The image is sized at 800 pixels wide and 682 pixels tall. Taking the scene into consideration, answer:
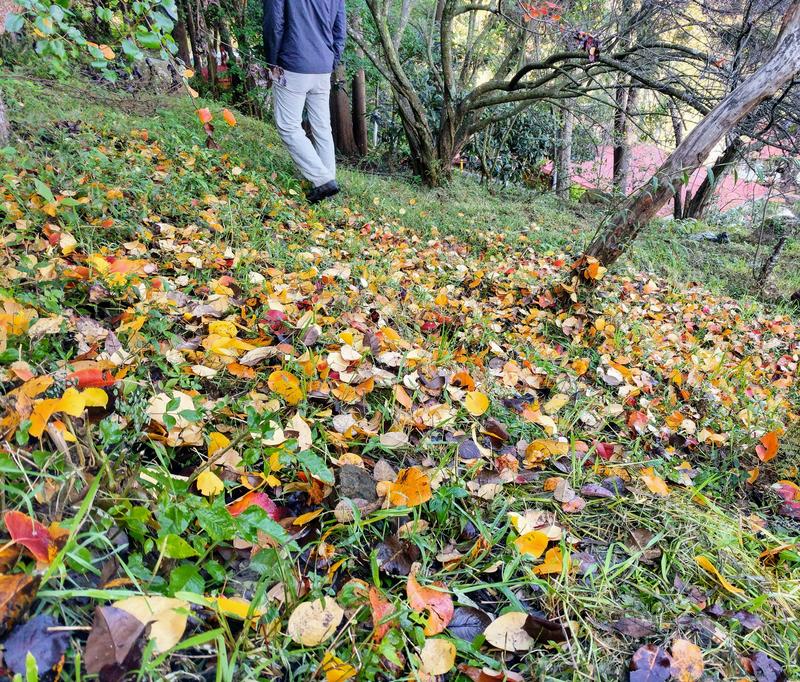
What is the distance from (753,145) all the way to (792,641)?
5348 mm

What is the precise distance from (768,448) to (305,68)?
381 cm

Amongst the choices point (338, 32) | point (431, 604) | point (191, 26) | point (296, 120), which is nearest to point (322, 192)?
point (296, 120)

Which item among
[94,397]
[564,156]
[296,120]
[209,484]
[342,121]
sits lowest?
[209,484]

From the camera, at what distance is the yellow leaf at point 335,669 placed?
782 millimetres

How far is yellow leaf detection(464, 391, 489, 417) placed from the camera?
155cm

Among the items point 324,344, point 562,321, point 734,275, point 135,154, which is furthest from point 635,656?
point 734,275

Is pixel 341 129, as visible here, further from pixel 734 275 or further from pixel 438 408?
pixel 438 408

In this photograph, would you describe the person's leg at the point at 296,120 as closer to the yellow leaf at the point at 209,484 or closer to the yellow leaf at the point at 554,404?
the yellow leaf at the point at 554,404

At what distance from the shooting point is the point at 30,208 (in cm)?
215

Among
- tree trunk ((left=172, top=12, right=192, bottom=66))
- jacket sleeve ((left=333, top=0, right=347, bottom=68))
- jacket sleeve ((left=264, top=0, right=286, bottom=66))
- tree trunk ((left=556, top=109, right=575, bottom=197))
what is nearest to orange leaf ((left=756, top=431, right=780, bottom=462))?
jacket sleeve ((left=264, top=0, right=286, bottom=66))

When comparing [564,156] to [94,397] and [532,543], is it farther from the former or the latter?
[94,397]

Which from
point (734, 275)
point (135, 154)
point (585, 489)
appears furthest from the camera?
point (734, 275)

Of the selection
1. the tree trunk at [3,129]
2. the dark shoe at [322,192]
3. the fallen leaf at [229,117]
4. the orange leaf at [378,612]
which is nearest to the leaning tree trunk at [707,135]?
the dark shoe at [322,192]

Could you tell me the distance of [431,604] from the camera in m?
0.96
